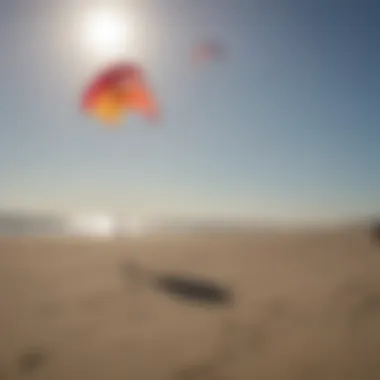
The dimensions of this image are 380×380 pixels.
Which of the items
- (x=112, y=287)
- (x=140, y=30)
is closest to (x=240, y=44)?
(x=140, y=30)

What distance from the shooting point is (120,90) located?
117 cm

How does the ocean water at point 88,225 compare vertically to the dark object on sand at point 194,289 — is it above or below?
above

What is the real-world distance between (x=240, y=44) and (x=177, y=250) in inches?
19.6

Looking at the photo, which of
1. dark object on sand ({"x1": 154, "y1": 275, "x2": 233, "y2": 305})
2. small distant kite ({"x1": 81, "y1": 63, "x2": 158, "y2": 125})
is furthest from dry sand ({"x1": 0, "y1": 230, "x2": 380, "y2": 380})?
small distant kite ({"x1": 81, "y1": 63, "x2": 158, "y2": 125})

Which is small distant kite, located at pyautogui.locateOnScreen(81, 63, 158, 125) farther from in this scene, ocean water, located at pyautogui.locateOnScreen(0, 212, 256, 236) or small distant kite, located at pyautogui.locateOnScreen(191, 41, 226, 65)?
ocean water, located at pyautogui.locateOnScreen(0, 212, 256, 236)

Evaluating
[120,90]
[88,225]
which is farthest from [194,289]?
[120,90]

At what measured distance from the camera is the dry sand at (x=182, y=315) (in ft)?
3.50

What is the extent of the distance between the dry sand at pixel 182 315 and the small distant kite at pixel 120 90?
301 mm

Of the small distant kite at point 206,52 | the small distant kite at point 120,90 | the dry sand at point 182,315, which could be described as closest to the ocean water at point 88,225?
the dry sand at point 182,315

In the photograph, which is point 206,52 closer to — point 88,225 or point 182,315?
point 88,225

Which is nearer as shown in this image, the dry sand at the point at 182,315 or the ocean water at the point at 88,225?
the dry sand at the point at 182,315

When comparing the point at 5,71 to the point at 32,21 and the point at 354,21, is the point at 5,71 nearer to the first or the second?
the point at 32,21

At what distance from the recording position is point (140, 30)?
3.88ft

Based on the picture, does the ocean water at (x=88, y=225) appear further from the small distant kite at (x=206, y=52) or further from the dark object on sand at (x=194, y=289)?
the small distant kite at (x=206, y=52)
